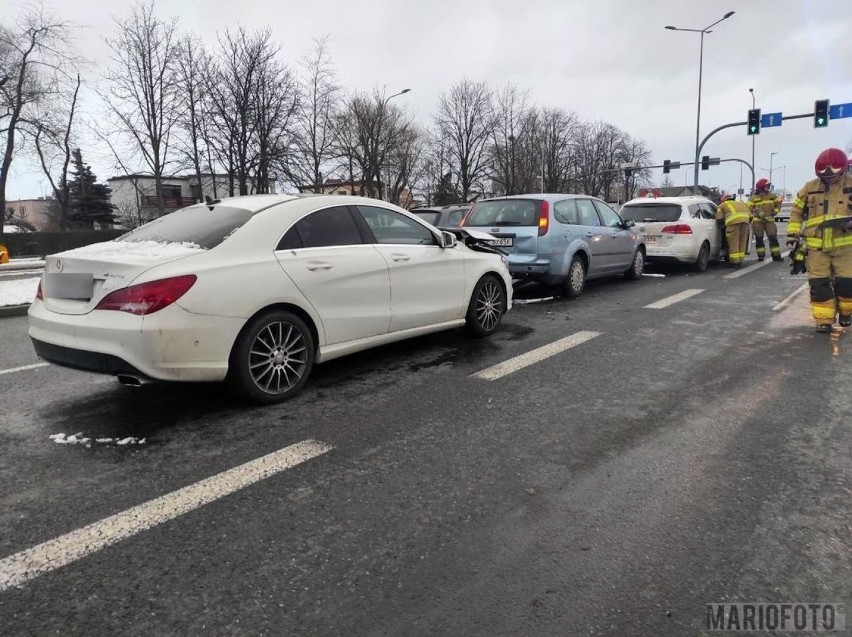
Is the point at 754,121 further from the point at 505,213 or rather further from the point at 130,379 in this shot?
the point at 130,379

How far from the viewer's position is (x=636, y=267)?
11.4 meters

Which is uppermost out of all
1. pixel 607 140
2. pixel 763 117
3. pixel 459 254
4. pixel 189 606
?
pixel 607 140

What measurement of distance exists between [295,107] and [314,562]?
33382mm

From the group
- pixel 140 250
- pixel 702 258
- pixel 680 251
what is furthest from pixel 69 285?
pixel 702 258

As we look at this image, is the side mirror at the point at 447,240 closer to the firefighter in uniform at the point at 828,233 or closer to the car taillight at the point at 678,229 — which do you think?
the firefighter in uniform at the point at 828,233

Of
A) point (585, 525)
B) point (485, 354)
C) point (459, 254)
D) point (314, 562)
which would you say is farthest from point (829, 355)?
point (314, 562)

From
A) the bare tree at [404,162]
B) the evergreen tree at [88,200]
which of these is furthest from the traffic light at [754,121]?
the evergreen tree at [88,200]

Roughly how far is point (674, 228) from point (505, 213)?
195 inches

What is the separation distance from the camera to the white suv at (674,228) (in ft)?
39.8

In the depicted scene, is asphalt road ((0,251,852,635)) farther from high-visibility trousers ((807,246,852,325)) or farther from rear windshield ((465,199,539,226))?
rear windshield ((465,199,539,226))

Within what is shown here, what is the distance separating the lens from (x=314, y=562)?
2.42 m

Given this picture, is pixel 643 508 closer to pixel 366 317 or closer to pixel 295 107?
pixel 366 317

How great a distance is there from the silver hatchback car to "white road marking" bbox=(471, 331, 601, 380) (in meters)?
2.29

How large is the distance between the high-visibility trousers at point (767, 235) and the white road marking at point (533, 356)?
33.1ft
